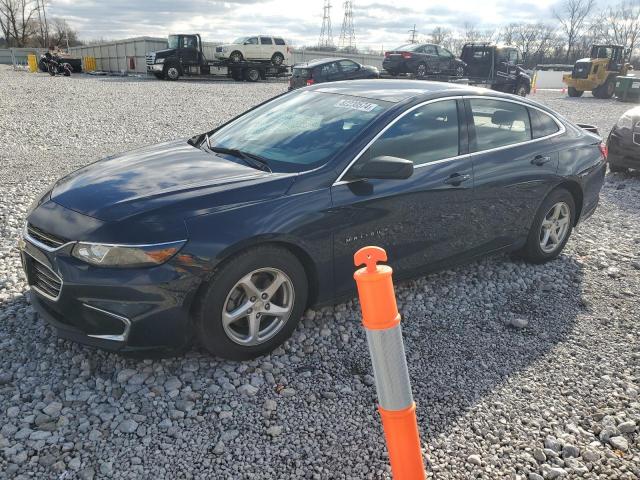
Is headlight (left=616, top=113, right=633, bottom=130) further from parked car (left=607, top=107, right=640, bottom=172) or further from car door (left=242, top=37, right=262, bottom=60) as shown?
car door (left=242, top=37, right=262, bottom=60)

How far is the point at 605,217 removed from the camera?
6586mm

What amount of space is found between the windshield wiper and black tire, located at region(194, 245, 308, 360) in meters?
0.64

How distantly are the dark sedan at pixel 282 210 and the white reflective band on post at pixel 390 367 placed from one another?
1349 mm

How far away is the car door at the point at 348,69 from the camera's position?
21562 mm

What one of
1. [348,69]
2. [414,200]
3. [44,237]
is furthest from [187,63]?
[44,237]

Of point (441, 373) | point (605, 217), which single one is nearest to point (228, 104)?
point (605, 217)

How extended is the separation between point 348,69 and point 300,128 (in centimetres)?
1897

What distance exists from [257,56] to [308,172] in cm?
2868

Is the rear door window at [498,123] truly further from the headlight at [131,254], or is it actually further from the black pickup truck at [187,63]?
the black pickup truck at [187,63]

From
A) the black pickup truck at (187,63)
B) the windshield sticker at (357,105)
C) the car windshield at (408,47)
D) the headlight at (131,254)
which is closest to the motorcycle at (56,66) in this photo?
the black pickup truck at (187,63)

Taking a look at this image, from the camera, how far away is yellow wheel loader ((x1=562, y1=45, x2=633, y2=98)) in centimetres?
2516

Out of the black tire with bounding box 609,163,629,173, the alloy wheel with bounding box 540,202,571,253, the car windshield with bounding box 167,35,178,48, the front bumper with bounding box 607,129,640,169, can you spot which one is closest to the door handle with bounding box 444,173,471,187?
the alloy wheel with bounding box 540,202,571,253

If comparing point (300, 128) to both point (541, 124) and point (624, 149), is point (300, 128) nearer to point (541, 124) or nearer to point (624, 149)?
point (541, 124)

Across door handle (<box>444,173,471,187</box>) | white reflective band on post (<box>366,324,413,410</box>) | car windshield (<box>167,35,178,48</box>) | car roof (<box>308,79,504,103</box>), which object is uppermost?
car windshield (<box>167,35,178,48</box>)
